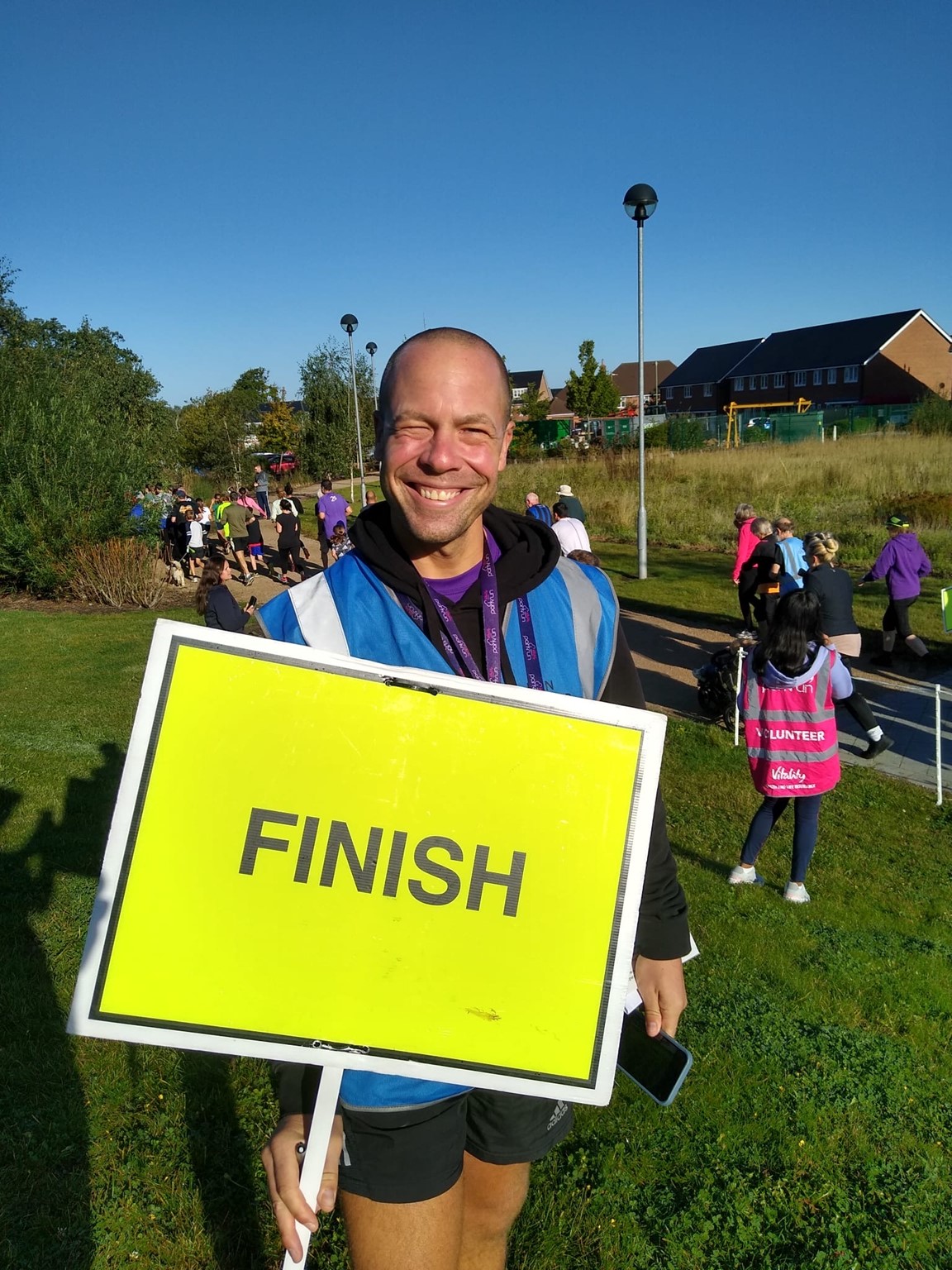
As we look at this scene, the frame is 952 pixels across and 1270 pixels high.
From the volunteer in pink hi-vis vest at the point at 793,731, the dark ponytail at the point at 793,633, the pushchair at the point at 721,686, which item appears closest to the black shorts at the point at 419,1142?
the volunteer in pink hi-vis vest at the point at 793,731

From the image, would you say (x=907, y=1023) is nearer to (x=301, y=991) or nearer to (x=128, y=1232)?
(x=128, y=1232)

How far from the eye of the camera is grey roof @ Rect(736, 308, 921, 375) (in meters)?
61.0

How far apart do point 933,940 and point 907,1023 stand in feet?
3.13

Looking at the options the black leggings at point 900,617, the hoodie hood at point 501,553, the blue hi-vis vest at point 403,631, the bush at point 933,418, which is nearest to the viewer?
the blue hi-vis vest at point 403,631

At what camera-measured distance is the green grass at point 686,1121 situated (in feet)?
9.56

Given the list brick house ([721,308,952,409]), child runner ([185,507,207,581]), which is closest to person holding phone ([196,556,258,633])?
child runner ([185,507,207,581])

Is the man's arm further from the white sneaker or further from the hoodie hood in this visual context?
the white sneaker

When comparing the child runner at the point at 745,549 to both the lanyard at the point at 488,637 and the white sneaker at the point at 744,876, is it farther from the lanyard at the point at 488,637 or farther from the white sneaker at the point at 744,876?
the lanyard at the point at 488,637

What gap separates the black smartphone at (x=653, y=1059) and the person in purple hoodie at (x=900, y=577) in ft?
33.2

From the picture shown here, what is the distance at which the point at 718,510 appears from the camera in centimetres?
2386

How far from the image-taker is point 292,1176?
1.70 meters

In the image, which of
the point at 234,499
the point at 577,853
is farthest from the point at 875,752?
the point at 234,499

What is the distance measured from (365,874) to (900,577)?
Answer: 35.6ft

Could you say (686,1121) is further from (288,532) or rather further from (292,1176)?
(288,532)
